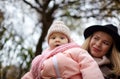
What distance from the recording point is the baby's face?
10.2ft

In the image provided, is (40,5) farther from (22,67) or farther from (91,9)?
(22,67)

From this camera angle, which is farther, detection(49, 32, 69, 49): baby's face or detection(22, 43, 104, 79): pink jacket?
detection(49, 32, 69, 49): baby's face

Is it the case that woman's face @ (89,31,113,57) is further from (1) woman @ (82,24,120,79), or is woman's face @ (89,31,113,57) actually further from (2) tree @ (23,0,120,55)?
(2) tree @ (23,0,120,55)

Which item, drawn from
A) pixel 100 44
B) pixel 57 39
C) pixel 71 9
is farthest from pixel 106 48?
pixel 71 9

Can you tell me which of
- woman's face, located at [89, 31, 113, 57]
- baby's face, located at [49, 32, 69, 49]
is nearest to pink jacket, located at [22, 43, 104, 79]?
baby's face, located at [49, 32, 69, 49]

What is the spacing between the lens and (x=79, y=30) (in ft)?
41.4

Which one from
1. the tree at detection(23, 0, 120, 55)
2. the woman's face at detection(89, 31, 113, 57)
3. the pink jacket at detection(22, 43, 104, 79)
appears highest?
the tree at detection(23, 0, 120, 55)

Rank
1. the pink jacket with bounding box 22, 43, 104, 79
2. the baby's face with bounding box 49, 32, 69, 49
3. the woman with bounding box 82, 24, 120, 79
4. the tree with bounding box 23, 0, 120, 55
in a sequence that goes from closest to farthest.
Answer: the pink jacket with bounding box 22, 43, 104, 79
the baby's face with bounding box 49, 32, 69, 49
the woman with bounding box 82, 24, 120, 79
the tree with bounding box 23, 0, 120, 55

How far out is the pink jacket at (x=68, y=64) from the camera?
2869 millimetres

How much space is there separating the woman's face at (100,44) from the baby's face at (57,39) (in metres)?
0.27

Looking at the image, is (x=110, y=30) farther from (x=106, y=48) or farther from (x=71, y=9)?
(x=71, y=9)

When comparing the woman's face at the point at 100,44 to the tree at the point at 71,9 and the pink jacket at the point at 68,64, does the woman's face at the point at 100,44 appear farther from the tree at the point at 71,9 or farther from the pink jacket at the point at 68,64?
the tree at the point at 71,9

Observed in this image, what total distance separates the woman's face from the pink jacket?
207mm

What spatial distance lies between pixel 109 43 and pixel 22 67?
3.15 m
